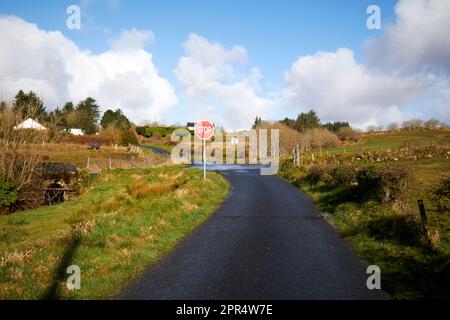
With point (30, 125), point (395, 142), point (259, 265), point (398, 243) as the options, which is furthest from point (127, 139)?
point (259, 265)

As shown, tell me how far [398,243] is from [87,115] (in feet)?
385

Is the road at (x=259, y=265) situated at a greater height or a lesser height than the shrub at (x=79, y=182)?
lesser

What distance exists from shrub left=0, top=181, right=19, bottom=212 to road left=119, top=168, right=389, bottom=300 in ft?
49.4

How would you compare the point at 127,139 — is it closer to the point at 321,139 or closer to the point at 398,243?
the point at 321,139

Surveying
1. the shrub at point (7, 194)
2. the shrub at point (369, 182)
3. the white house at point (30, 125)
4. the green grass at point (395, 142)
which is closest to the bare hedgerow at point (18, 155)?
the white house at point (30, 125)

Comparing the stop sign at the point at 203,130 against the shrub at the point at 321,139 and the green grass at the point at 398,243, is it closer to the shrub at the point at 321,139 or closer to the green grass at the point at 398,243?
the green grass at the point at 398,243

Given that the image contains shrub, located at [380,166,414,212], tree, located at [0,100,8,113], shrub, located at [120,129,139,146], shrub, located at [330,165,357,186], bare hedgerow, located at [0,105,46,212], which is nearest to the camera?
shrub, located at [380,166,414,212]

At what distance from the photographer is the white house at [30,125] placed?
978 inches

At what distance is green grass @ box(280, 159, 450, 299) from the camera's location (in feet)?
24.5

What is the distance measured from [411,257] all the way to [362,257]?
1077 mm

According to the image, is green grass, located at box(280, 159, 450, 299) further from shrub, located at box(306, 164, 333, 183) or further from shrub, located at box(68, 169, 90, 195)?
shrub, located at box(68, 169, 90, 195)

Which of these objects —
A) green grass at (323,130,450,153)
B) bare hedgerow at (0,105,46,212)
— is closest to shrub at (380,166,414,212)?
bare hedgerow at (0,105,46,212)

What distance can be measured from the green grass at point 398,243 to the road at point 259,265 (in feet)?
1.60
